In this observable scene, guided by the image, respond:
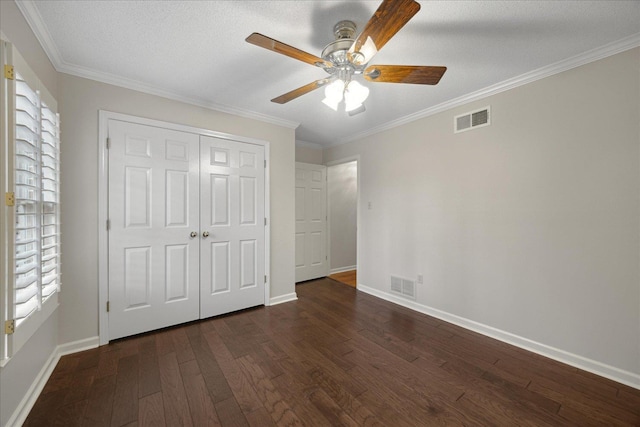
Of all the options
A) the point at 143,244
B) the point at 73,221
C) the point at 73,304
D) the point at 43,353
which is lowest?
the point at 43,353

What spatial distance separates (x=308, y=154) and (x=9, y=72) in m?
3.64

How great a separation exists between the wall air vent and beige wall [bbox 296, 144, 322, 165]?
2.46 m

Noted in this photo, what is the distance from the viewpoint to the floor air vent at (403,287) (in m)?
3.24

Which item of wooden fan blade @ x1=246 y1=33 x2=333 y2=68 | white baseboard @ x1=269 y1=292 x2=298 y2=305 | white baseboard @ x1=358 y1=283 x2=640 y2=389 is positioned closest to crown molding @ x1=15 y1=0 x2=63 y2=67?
wooden fan blade @ x1=246 y1=33 x2=333 y2=68

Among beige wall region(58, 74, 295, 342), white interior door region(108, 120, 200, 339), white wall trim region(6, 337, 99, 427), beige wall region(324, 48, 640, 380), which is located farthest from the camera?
white interior door region(108, 120, 200, 339)

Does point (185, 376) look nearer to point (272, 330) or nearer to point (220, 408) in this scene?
point (220, 408)

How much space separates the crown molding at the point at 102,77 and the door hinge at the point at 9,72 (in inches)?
21.9

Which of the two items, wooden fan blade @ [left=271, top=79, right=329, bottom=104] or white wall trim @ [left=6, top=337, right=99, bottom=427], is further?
wooden fan blade @ [left=271, top=79, right=329, bottom=104]

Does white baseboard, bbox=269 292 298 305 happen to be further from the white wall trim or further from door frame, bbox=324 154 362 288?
the white wall trim

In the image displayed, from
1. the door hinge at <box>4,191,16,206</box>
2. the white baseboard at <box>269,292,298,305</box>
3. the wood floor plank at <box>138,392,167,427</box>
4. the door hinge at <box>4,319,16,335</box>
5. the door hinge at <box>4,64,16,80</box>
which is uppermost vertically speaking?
the door hinge at <box>4,64,16,80</box>

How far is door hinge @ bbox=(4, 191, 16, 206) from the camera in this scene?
4.03 feet

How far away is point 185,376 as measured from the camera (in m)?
1.91

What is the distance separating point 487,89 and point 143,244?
3.72m

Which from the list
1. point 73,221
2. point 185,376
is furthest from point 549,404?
point 73,221
